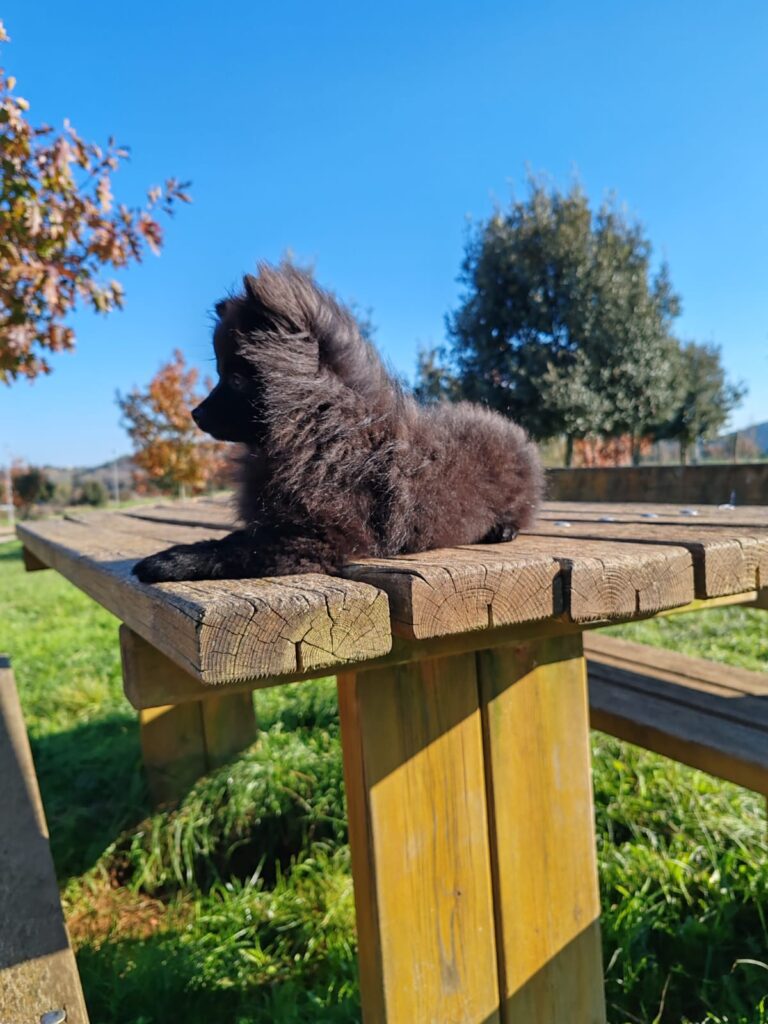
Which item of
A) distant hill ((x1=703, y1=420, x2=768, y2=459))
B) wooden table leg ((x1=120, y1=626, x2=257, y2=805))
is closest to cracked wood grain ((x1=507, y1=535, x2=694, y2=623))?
wooden table leg ((x1=120, y1=626, x2=257, y2=805))

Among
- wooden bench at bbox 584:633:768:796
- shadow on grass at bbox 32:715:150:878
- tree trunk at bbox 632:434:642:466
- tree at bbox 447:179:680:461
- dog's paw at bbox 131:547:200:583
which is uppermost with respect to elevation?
tree at bbox 447:179:680:461

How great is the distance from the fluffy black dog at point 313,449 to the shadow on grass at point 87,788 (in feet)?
6.76

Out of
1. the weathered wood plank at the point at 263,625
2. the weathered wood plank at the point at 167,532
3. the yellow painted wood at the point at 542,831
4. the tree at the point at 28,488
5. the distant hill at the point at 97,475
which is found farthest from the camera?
the distant hill at the point at 97,475

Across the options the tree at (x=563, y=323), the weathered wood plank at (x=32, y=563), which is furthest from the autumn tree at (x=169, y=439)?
the weathered wood plank at (x=32, y=563)

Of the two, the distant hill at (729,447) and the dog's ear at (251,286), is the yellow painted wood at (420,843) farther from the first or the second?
the distant hill at (729,447)

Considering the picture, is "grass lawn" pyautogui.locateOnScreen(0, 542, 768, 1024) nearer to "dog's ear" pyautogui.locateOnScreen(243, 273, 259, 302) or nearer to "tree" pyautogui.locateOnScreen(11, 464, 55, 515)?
"dog's ear" pyautogui.locateOnScreen(243, 273, 259, 302)

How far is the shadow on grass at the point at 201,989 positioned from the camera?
72.8 inches

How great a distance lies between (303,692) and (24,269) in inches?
108

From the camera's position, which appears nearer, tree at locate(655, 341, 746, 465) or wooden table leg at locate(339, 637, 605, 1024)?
wooden table leg at locate(339, 637, 605, 1024)

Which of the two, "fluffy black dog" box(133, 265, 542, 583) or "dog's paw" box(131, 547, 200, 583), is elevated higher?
"fluffy black dog" box(133, 265, 542, 583)

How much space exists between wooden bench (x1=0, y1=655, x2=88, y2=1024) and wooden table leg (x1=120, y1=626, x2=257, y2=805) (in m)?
1.06

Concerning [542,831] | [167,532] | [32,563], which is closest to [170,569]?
[542,831]

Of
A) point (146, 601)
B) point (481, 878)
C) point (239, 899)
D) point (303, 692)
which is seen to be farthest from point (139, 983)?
point (303, 692)

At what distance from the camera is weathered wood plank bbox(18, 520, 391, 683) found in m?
0.90
